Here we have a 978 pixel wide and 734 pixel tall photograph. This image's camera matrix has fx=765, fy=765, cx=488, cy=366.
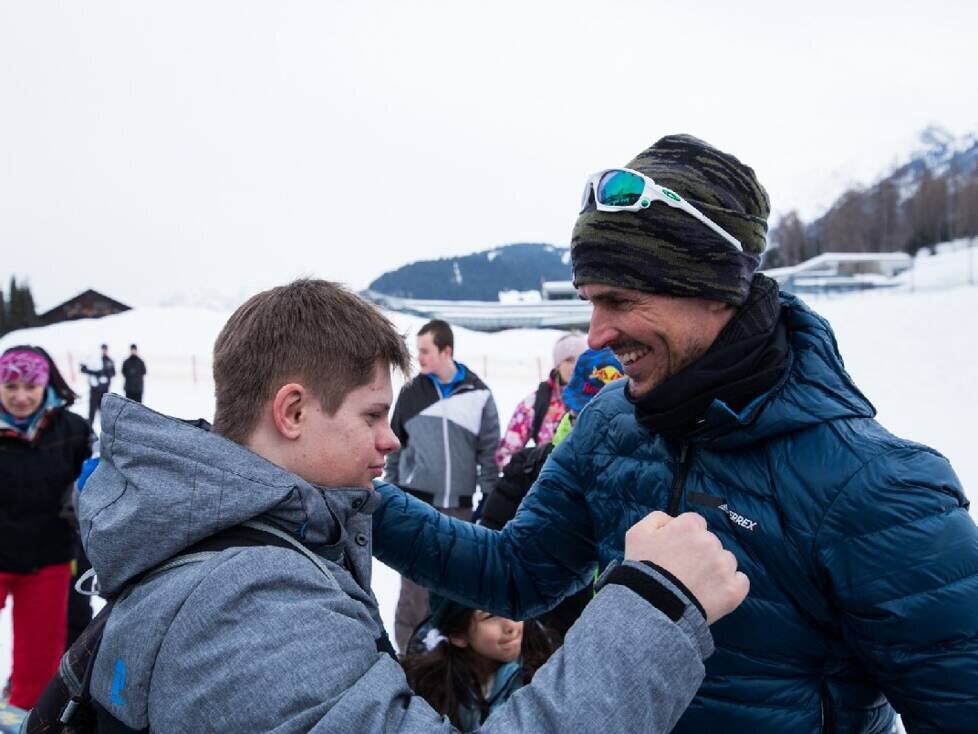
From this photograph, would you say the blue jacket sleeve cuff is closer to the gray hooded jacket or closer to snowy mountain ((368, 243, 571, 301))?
the gray hooded jacket

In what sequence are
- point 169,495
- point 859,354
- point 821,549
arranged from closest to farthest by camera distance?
point 169,495 → point 821,549 → point 859,354

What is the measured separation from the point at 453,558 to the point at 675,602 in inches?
37.5

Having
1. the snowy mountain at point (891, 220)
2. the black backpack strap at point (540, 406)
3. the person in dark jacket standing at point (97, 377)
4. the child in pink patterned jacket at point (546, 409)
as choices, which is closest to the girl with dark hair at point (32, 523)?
the child in pink patterned jacket at point (546, 409)

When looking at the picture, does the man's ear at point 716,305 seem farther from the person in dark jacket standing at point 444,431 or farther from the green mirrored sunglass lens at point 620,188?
the person in dark jacket standing at point 444,431

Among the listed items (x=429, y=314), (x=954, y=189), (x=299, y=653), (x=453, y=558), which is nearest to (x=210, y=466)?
(x=299, y=653)

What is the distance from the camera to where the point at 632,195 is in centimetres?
154

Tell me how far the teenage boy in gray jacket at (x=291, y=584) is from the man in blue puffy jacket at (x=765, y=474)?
27cm

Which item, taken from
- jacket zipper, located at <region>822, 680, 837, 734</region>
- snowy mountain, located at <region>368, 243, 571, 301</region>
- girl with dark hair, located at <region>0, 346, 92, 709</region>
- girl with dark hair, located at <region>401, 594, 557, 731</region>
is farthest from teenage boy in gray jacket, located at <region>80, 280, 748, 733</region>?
snowy mountain, located at <region>368, 243, 571, 301</region>

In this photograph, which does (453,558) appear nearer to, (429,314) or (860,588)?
(860,588)

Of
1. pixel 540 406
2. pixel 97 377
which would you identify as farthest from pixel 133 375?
pixel 540 406

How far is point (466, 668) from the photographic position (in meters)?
2.75

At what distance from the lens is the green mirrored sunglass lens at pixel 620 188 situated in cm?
153

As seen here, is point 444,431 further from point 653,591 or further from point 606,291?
point 653,591

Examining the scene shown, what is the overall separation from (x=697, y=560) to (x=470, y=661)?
186cm
